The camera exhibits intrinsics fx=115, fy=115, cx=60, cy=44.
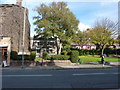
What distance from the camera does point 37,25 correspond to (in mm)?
22094

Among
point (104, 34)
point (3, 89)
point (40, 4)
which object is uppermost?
point (40, 4)

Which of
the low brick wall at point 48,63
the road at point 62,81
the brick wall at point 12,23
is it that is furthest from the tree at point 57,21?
the road at point 62,81

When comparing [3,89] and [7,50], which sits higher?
[7,50]

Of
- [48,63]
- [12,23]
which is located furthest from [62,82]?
[12,23]

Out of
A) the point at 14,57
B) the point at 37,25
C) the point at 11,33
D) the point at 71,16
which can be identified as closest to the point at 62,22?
the point at 71,16

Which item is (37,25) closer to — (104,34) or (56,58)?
(56,58)

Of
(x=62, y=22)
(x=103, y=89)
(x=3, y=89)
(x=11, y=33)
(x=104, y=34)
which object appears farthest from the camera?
(x=104, y=34)

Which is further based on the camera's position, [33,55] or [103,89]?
[33,55]

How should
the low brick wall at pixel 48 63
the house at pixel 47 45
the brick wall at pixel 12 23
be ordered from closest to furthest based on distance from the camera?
the low brick wall at pixel 48 63 < the brick wall at pixel 12 23 < the house at pixel 47 45

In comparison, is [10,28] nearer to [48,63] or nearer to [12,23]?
[12,23]

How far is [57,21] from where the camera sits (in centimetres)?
2094

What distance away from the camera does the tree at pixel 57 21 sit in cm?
2050

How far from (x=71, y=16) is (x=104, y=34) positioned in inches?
463

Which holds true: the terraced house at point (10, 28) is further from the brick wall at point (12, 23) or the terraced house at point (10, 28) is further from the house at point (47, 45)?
the house at point (47, 45)
